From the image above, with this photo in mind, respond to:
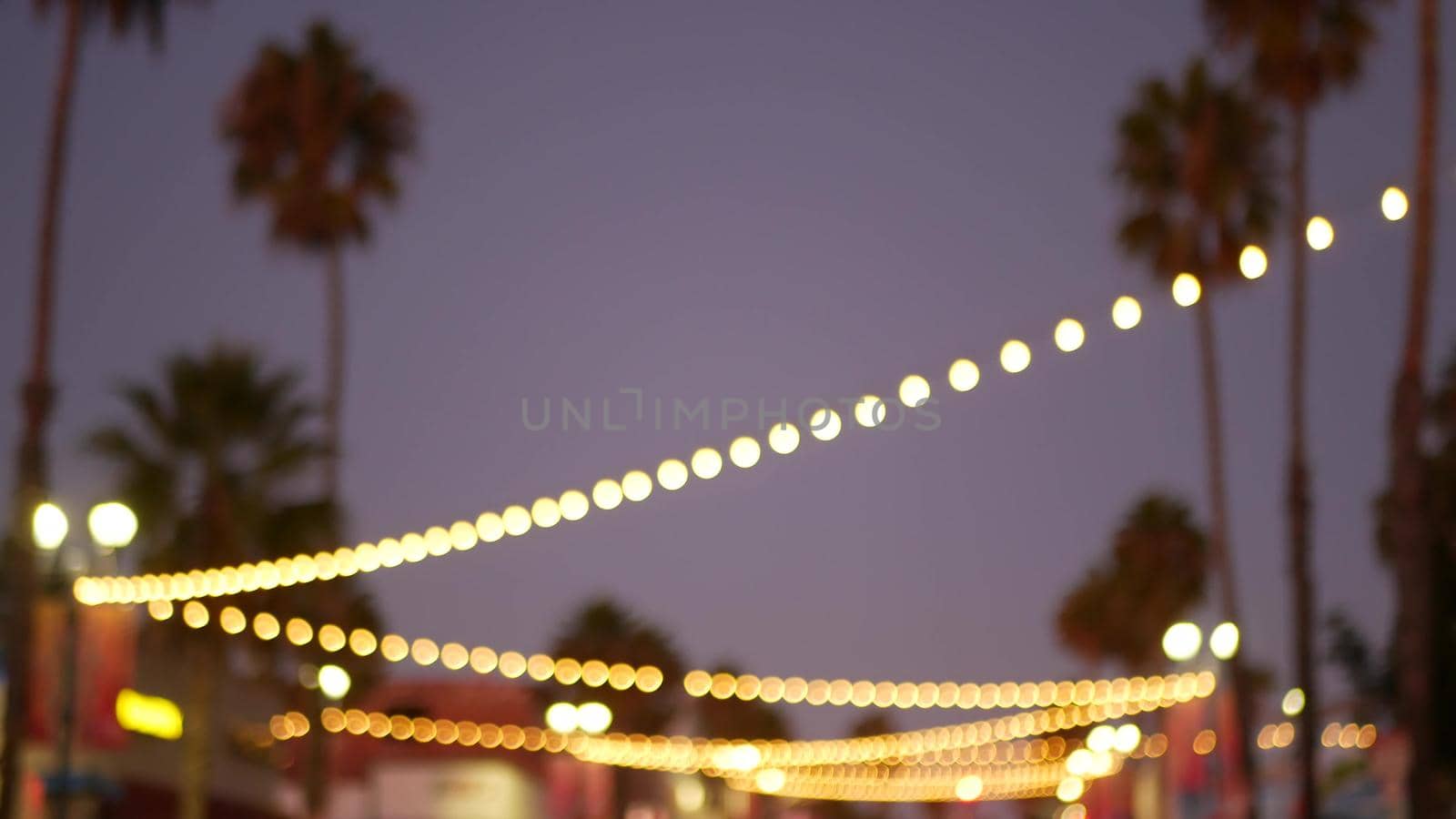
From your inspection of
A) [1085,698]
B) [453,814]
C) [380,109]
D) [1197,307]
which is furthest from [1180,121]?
[453,814]

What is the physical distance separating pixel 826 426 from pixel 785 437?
0.38 meters

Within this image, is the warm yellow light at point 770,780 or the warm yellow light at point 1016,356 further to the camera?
the warm yellow light at point 770,780

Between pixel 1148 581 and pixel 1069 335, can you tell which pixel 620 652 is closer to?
pixel 1148 581

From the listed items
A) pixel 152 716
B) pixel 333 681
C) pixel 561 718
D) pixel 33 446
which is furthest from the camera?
pixel 152 716

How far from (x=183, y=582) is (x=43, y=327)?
375 cm

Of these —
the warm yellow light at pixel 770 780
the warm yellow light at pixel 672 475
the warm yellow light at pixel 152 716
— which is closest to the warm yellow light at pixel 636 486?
the warm yellow light at pixel 672 475

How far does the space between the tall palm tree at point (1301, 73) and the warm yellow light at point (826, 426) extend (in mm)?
14136

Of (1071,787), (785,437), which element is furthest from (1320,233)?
(1071,787)

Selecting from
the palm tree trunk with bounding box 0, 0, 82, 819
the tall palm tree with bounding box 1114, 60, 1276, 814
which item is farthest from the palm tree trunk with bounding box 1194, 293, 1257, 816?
the palm tree trunk with bounding box 0, 0, 82, 819

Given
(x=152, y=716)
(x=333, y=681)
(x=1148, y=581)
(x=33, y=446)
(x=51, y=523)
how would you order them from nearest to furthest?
(x=51, y=523), (x=33, y=446), (x=333, y=681), (x=152, y=716), (x=1148, y=581)

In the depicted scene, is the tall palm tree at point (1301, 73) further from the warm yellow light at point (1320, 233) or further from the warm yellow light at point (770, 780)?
the warm yellow light at point (770, 780)

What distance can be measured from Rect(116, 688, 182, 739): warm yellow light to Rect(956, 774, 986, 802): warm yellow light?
116 feet

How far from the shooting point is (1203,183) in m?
37.8

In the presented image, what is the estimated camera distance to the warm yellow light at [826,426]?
57.2 feet
